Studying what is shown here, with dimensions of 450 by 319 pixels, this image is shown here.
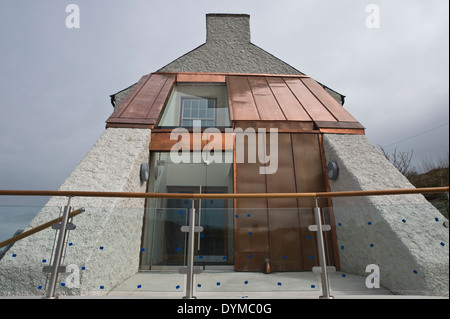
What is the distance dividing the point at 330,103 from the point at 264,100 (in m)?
2.18

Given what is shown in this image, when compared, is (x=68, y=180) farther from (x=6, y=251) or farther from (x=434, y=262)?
(x=434, y=262)

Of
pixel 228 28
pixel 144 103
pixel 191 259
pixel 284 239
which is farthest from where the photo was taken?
pixel 228 28

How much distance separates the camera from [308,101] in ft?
26.6

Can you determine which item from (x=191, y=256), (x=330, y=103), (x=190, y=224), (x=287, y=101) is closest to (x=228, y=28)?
(x=287, y=101)

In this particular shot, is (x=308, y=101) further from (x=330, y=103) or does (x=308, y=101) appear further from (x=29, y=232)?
(x=29, y=232)

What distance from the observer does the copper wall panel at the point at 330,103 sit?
7.17 m

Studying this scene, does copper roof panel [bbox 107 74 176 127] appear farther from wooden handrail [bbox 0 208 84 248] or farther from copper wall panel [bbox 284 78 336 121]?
copper wall panel [bbox 284 78 336 121]

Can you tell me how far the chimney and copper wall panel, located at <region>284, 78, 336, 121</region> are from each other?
3.85 m

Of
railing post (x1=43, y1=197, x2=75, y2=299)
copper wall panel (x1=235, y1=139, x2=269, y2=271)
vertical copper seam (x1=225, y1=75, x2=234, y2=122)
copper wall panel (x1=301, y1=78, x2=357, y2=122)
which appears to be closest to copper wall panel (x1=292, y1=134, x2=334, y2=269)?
copper wall panel (x1=301, y1=78, x2=357, y2=122)

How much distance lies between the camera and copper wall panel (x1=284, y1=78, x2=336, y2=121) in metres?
7.13

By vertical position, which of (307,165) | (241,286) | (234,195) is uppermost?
(307,165)

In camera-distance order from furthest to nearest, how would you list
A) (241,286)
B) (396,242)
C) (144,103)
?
(144,103), (396,242), (241,286)

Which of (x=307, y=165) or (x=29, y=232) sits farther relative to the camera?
(x=307, y=165)

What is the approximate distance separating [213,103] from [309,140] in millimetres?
4110
